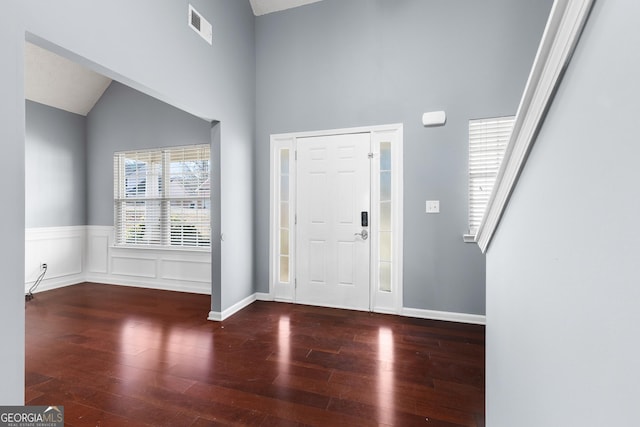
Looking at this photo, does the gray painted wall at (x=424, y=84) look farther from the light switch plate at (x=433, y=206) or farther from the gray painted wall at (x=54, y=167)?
the gray painted wall at (x=54, y=167)

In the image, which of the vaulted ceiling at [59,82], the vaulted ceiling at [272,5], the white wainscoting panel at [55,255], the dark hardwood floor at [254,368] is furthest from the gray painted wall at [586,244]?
the white wainscoting panel at [55,255]

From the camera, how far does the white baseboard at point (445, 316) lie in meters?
3.03

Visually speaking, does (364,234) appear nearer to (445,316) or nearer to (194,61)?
(445,316)

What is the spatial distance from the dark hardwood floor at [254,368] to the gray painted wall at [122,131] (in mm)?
1961

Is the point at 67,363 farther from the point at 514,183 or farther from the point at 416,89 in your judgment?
the point at 416,89

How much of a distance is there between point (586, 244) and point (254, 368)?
2.21m

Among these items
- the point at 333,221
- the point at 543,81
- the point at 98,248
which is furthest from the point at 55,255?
the point at 543,81

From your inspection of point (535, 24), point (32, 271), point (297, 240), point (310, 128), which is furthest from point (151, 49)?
point (32, 271)

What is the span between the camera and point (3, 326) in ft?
4.57

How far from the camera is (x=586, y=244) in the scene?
1.72 feet

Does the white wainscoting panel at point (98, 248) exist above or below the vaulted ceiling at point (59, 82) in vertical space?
below

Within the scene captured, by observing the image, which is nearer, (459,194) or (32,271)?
(459,194)

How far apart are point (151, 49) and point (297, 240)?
2.39m

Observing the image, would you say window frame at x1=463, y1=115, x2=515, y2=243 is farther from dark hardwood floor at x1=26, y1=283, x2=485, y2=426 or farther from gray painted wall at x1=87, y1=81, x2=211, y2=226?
gray painted wall at x1=87, y1=81, x2=211, y2=226
